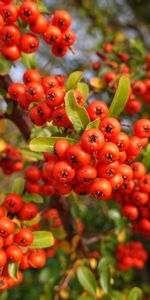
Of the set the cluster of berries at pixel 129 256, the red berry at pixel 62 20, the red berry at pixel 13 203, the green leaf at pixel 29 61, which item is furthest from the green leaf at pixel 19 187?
the cluster of berries at pixel 129 256

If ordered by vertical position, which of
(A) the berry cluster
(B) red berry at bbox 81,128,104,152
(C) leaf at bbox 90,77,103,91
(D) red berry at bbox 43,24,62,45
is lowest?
(A) the berry cluster

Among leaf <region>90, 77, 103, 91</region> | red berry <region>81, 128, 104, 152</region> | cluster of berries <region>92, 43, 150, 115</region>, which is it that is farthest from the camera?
leaf <region>90, 77, 103, 91</region>

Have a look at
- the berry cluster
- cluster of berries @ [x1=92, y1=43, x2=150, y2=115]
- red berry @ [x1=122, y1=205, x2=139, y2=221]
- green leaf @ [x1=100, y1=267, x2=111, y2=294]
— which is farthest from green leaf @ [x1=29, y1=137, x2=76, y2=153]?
the berry cluster

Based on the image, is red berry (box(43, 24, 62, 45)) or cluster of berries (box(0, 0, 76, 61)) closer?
cluster of berries (box(0, 0, 76, 61))

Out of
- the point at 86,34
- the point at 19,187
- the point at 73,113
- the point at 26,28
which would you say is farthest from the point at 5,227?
the point at 86,34

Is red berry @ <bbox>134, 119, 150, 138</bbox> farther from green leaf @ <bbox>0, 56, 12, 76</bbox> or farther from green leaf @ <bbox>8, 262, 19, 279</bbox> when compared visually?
green leaf @ <bbox>8, 262, 19, 279</bbox>

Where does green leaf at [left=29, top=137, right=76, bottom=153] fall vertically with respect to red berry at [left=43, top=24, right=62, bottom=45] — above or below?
below
